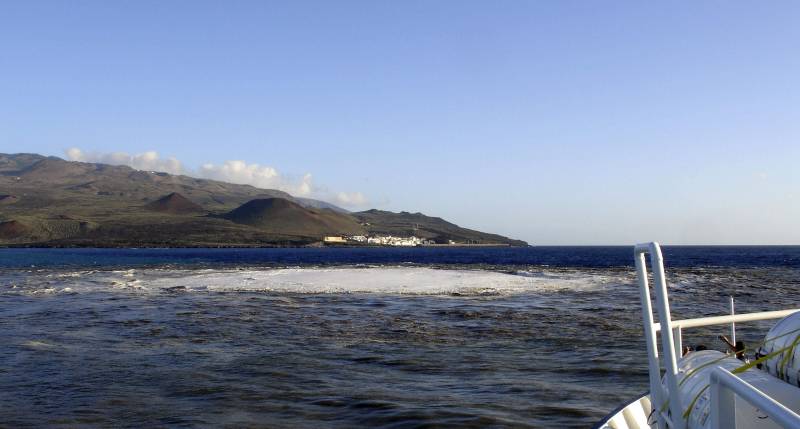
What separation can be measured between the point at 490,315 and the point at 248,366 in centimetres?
1113

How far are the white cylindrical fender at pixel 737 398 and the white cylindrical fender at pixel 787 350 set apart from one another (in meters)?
0.07

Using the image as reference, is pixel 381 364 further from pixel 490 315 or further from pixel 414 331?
pixel 490 315

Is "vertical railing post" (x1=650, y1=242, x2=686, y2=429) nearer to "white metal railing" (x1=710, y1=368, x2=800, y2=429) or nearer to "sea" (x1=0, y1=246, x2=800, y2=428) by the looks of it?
"white metal railing" (x1=710, y1=368, x2=800, y2=429)

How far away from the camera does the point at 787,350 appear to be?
495cm

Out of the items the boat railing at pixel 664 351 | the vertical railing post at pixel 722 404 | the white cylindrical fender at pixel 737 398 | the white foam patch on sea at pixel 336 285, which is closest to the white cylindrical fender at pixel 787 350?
the white cylindrical fender at pixel 737 398

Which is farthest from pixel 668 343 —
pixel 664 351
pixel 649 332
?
pixel 649 332

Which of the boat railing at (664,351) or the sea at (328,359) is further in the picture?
the sea at (328,359)

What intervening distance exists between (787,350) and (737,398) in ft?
1.76

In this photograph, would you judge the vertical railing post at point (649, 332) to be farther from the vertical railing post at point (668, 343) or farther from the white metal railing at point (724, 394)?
the white metal railing at point (724, 394)

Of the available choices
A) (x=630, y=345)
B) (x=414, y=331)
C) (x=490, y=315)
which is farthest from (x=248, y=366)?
(x=490, y=315)

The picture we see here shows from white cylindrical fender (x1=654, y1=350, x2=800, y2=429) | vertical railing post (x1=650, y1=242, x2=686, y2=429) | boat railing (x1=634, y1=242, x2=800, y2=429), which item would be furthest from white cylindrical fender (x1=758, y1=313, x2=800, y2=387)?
vertical railing post (x1=650, y1=242, x2=686, y2=429)

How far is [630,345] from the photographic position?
17156mm

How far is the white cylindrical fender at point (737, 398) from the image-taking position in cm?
464

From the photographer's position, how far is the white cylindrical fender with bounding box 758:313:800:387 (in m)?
4.95
